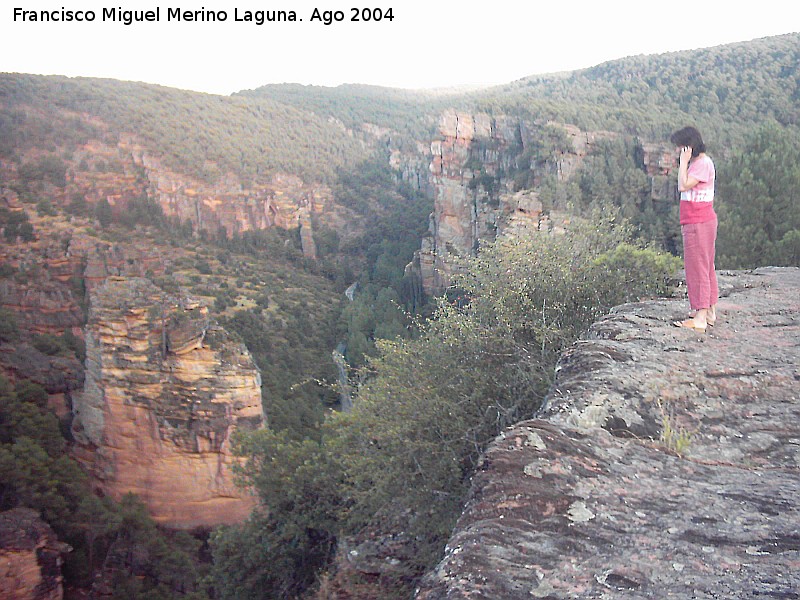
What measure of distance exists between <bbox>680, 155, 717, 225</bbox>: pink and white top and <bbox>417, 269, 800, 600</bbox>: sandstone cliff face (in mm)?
1005

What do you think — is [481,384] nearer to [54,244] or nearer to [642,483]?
[642,483]

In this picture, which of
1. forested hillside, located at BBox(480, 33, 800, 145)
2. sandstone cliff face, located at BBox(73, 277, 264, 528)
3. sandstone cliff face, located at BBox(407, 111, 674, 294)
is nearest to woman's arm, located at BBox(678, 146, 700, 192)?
sandstone cliff face, located at BBox(73, 277, 264, 528)

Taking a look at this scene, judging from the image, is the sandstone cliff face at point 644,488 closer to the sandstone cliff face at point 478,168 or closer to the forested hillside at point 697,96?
the forested hillside at point 697,96

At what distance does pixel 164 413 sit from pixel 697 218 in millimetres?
11708

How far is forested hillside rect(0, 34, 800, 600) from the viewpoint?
627cm

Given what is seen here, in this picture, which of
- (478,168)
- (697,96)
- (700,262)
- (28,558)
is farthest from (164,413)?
(697,96)

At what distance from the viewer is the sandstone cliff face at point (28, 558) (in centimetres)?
952

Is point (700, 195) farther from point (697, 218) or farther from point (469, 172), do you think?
point (469, 172)

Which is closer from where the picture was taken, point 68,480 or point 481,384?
point 481,384

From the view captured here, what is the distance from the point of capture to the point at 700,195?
4.34 meters

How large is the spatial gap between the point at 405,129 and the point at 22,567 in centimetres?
6944

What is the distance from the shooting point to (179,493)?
43.1 ft

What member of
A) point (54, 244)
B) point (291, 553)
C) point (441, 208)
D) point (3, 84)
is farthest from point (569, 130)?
point (3, 84)

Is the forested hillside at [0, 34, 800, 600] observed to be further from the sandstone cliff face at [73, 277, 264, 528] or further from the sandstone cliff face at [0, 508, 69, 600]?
the sandstone cliff face at [0, 508, 69, 600]
